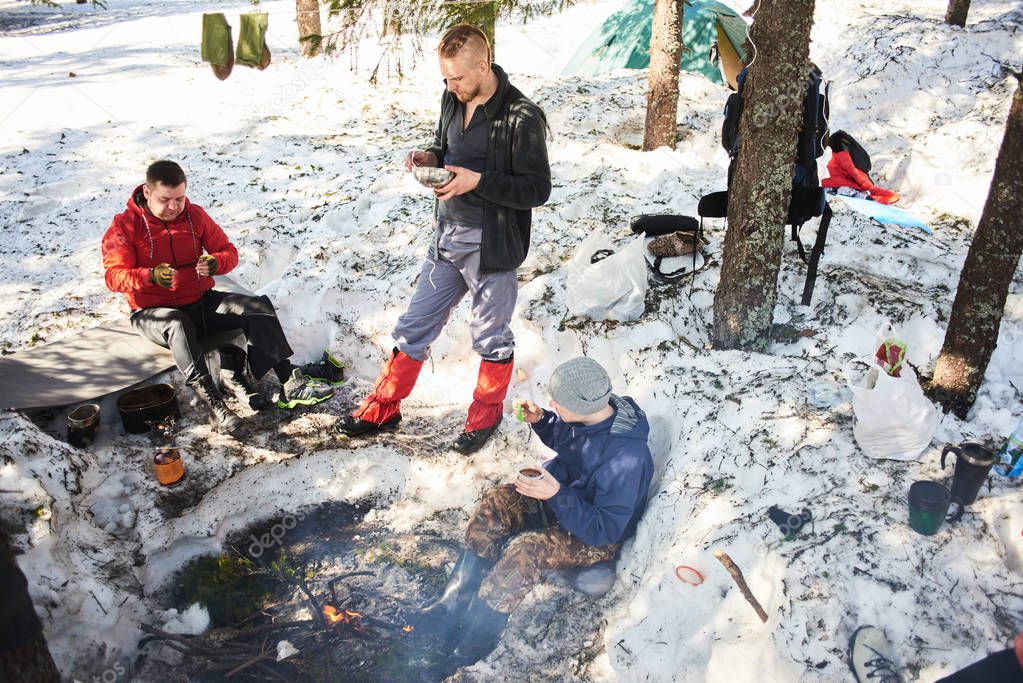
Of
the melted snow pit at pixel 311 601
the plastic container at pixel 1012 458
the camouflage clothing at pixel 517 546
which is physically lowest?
the melted snow pit at pixel 311 601

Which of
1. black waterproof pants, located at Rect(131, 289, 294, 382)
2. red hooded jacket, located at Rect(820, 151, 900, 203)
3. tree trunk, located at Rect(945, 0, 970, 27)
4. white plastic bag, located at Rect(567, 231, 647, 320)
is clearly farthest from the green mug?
tree trunk, located at Rect(945, 0, 970, 27)

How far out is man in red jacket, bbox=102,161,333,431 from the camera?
473 centimetres

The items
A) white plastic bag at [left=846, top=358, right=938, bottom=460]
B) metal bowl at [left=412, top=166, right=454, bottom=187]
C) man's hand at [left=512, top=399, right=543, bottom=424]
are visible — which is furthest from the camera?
metal bowl at [left=412, top=166, right=454, bottom=187]

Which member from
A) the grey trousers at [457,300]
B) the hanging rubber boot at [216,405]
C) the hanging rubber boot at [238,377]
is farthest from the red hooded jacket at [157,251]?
the grey trousers at [457,300]

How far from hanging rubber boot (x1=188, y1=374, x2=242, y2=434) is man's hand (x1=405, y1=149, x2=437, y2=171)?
2200 millimetres

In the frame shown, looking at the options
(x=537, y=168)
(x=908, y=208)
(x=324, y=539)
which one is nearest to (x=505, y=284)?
(x=537, y=168)

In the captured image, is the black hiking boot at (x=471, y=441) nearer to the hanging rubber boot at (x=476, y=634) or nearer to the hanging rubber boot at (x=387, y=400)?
the hanging rubber boot at (x=387, y=400)

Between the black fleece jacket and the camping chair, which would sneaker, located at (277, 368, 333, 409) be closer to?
the black fleece jacket

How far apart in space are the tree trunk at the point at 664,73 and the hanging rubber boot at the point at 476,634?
613cm

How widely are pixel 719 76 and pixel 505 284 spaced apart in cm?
822

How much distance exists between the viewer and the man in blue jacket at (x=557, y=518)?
3445 millimetres

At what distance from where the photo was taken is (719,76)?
35.6 ft

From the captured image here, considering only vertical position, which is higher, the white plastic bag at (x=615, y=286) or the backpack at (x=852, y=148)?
the backpack at (x=852, y=148)

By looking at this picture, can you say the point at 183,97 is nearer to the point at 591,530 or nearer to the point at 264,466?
the point at 264,466
